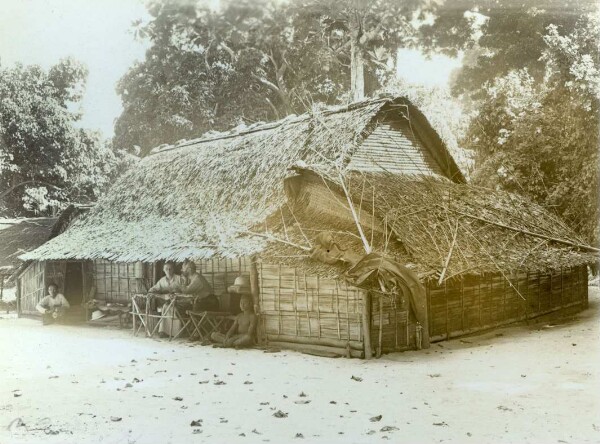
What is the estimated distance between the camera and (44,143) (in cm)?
1130

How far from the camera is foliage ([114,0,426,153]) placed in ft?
26.4

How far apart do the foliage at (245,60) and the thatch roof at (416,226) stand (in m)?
2.31

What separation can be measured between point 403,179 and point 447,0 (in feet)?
14.3

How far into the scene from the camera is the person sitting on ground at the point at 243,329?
1052cm

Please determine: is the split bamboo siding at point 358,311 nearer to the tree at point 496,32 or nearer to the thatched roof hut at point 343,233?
the thatched roof hut at point 343,233

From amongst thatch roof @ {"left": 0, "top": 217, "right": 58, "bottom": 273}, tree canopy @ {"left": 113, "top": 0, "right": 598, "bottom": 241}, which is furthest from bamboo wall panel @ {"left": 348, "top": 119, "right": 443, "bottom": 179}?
thatch roof @ {"left": 0, "top": 217, "right": 58, "bottom": 273}

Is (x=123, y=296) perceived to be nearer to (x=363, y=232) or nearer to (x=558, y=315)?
(x=363, y=232)

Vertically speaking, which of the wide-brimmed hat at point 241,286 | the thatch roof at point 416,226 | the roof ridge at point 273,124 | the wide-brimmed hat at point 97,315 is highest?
the roof ridge at point 273,124

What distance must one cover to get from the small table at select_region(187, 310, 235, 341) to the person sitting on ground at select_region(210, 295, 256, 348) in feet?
0.85

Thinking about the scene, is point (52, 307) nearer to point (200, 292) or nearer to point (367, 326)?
point (200, 292)

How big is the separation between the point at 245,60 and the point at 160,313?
521cm

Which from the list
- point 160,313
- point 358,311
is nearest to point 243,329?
point 160,313

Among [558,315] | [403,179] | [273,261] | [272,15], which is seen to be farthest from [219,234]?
[558,315]

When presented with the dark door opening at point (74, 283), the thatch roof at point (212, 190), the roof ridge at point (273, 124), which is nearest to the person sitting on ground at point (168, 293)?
the thatch roof at point (212, 190)
